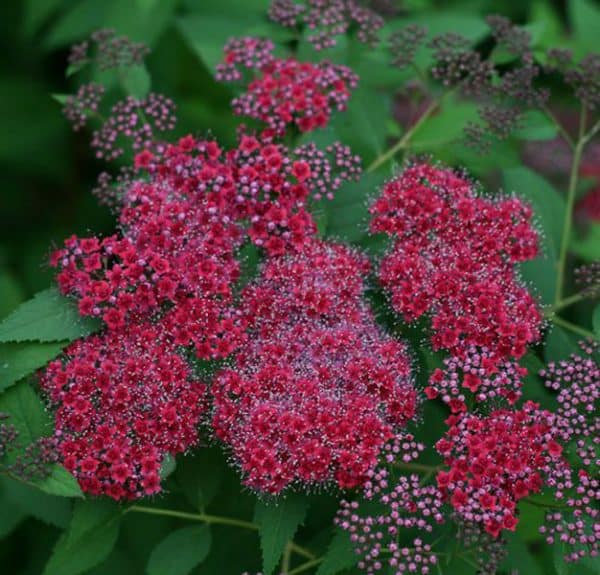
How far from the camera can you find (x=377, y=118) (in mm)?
3688

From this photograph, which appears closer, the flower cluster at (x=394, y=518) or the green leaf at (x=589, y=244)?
the flower cluster at (x=394, y=518)

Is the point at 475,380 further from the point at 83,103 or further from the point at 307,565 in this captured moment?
the point at 83,103

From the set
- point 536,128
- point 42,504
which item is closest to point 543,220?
point 536,128

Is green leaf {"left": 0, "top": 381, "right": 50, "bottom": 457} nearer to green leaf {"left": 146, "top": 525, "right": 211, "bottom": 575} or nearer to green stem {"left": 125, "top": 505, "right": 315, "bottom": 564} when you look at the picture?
green stem {"left": 125, "top": 505, "right": 315, "bottom": 564}

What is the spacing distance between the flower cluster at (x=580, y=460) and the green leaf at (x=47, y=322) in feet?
4.46

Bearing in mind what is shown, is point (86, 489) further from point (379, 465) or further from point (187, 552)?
point (379, 465)

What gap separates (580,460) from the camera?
9.01 feet

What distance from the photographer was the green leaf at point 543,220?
3.38 meters

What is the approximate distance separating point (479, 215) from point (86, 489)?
55.9 inches

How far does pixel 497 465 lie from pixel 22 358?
54.0 inches

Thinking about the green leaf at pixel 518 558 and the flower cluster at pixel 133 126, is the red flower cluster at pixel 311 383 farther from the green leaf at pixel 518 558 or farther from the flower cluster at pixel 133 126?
the flower cluster at pixel 133 126

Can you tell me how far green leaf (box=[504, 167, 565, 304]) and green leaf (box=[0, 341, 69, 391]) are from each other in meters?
1.57

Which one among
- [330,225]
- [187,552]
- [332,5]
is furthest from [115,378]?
[332,5]

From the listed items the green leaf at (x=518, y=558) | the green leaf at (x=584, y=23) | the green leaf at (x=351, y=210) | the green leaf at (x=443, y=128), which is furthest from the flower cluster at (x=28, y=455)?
the green leaf at (x=584, y=23)
